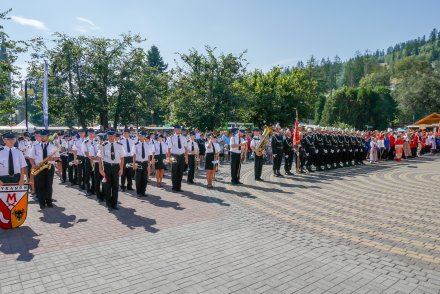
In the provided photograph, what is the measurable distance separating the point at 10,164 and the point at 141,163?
420cm

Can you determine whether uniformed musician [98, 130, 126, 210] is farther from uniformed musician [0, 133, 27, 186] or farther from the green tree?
the green tree


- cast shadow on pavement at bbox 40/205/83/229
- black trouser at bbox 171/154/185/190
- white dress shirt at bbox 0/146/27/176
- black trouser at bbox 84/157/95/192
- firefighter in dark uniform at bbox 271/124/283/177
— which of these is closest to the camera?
cast shadow on pavement at bbox 40/205/83/229

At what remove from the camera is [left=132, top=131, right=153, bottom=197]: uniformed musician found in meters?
10.9

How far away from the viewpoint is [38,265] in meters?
5.30

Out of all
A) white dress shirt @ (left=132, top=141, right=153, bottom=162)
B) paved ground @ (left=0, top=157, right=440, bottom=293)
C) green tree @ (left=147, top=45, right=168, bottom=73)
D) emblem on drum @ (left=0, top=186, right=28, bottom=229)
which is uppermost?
green tree @ (left=147, top=45, right=168, bottom=73)

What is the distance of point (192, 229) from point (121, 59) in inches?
891

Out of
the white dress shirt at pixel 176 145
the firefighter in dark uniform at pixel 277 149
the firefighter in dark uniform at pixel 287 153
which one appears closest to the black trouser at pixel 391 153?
the firefighter in dark uniform at pixel 287 153

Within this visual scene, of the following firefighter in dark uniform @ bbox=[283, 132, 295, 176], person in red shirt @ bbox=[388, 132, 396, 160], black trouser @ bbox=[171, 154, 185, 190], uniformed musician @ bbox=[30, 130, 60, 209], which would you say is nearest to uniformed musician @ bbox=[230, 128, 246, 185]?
black trouser @ bbox=[171, 154, 185, 190]

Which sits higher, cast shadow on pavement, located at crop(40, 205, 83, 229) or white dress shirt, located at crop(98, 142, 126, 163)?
white dress shirt, located at crop(98, 142, 126, 163)

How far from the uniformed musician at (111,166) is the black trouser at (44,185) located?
1.65m

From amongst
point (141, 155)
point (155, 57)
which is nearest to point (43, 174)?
point (141, 155)

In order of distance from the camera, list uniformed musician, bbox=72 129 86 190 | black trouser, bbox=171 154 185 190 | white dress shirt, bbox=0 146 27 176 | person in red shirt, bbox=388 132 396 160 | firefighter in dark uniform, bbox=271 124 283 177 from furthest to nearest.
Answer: person in red shirt, bbox=388 132 396 160, firefighter in dark uniform, bbox=271 124 283 177, uniformed musician, bbox=72 129 86 190, black trouser, bbox=171 154 185 190, white dress shirt, bbox=0 146 27 176

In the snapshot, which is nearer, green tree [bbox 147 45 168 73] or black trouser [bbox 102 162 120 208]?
black trouser [bbox 102 162 120 208]

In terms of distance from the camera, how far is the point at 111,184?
912cm
